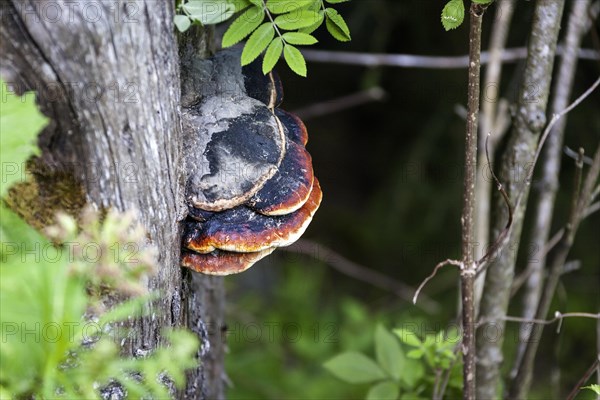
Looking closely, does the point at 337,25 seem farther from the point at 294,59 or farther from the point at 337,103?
the point at 337,103

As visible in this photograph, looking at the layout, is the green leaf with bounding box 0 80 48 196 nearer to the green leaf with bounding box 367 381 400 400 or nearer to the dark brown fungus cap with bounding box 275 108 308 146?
the dark brown fungus cap with bounding box 275 108 308 146

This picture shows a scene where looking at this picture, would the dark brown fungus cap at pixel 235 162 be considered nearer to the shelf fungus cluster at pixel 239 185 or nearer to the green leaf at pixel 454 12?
the shelf fungus cluster at pixel 239 185

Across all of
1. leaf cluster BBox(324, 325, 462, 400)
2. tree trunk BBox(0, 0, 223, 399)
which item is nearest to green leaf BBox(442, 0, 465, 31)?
tree trunk BBox(0, 0, 223, 399)

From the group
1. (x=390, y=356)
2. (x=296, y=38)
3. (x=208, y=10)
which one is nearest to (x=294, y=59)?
(x=296, y=38)

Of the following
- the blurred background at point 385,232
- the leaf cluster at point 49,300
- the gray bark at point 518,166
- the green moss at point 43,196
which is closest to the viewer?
the leaf cluster at point 49,300

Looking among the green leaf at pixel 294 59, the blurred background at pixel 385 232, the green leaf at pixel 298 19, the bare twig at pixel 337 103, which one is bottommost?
the blurred background at pixel 385 232

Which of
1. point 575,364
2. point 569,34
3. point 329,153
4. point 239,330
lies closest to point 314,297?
point 239,330

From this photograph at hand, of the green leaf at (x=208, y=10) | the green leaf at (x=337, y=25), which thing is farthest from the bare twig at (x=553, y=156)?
the green leaf at (x=208, y=10)
